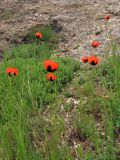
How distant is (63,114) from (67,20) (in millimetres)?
3161

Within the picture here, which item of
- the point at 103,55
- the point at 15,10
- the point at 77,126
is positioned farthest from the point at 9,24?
the point at 77,126

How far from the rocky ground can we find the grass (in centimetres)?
88

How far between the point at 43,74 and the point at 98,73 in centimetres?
61

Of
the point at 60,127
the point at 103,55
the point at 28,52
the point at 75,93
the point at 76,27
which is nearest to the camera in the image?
the point at 60,127

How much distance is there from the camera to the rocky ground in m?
6.10

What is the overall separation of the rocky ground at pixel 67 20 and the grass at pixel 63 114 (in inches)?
34.6

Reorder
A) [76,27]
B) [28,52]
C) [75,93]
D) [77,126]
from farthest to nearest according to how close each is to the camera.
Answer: [76,27]
[28,52]
[75,93]
[77,126]

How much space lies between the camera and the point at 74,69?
5.21 meters

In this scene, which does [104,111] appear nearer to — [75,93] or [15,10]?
[75,93]

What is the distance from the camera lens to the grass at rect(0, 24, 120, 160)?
332cm

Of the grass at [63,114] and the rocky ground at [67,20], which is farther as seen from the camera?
the rocky ground at [67,20]

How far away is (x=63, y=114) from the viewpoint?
420 cm

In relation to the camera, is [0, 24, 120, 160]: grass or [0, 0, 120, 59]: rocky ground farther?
[0, 0, 120, 59]: rocky ground

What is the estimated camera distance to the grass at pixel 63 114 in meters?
3.32
